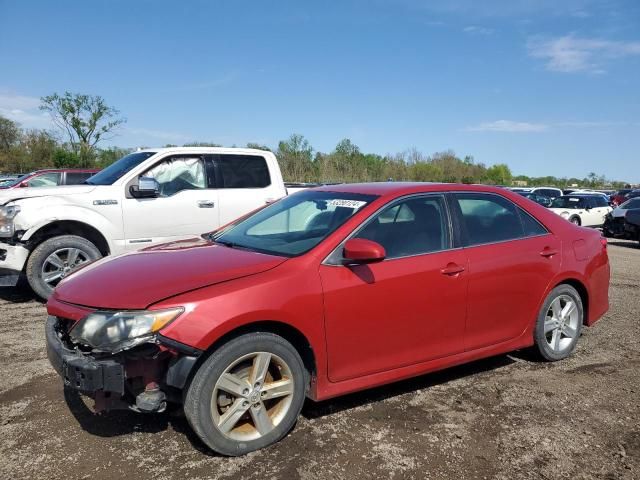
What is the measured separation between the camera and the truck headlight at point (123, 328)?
2871 mm

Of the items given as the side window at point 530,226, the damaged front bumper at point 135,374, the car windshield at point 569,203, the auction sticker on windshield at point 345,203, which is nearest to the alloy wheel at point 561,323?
the side window at point 530,226

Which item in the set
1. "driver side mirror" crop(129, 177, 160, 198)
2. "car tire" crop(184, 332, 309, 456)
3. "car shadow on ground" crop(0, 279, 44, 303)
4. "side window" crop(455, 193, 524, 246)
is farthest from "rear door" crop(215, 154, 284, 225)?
"car tire" crop(184, 332, 309, 456)

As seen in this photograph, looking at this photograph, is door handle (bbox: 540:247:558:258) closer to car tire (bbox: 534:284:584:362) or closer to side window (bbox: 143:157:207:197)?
car tire (bbox: 534:284:584:362)

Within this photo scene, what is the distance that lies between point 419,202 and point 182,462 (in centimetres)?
242

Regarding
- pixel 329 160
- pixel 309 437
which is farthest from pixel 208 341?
Result: pixel 329 160

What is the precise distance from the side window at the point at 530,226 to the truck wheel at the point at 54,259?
15.8ft

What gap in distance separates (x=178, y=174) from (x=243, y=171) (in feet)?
3.27

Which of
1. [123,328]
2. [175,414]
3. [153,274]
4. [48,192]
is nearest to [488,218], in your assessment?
[153,274]

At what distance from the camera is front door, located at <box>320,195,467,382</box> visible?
11.3 feet

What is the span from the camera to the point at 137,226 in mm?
7105

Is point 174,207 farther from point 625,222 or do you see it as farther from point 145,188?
point 625,222

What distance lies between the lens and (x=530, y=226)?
4648 millimetres

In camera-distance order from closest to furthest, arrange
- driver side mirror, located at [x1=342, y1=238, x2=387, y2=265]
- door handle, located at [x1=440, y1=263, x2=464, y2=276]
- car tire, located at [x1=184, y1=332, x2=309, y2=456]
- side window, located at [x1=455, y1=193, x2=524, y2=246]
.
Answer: car tire, located at [x1=184, y1=332, x2=309, y2=456], driver side mirror, located at [x1=342, y1=238, x2=387, y2=265], door handle, located at [x1=440, y1=263, x2=464, y2=276], side window, located at [x1=455, y1=193, x2=524, y2=246]

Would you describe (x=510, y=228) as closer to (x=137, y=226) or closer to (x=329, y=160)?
(x=137, y=226)
